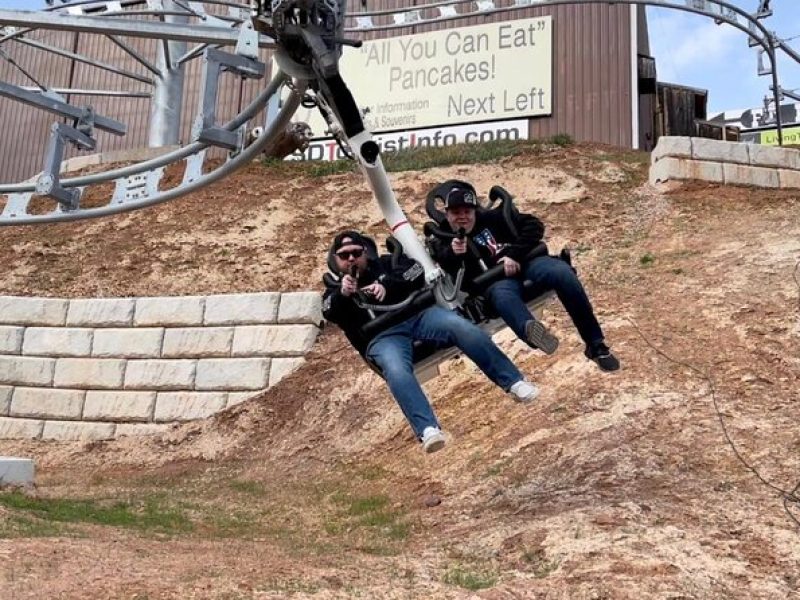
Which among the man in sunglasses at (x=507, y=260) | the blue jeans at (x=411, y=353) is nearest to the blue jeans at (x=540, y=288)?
the man in sunglasses at (x=507, y=260)

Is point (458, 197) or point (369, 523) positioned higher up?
point (458, 197)

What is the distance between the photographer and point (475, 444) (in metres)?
8.52

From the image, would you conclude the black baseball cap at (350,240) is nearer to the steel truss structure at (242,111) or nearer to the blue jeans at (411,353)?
the steel truss structure at (242,111)

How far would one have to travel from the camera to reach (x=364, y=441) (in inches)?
390

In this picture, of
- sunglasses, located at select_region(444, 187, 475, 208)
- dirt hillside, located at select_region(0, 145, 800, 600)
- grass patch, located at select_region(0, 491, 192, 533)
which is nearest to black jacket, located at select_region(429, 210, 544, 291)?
sunglasses, located at select_region(444, 187, 475, 208)

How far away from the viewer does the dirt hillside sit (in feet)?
16.5

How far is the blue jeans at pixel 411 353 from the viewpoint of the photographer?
5.91 m

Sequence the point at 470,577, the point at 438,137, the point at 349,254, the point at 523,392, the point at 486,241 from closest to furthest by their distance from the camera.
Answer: the point at 470,577 < the point at 523,392 < the point at 349,254 < the point at 486,241 < the point at 438,137

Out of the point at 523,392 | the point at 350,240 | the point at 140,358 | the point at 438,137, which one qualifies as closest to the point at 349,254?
the point at 350,240

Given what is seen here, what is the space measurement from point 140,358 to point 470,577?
8.52 metres

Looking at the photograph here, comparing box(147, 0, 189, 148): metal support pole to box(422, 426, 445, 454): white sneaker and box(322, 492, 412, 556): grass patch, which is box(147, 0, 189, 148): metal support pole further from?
box(422, 426, 445, 454): white sneaker

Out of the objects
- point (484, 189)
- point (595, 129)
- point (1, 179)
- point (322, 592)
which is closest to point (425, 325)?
point (322, 592)

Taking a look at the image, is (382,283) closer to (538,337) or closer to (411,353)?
(411,353)

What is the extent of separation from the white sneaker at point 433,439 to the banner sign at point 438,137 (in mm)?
15098
